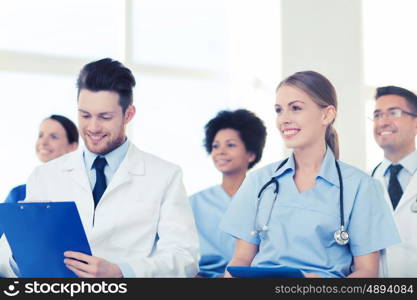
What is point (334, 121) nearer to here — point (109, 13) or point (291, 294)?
point (291, 294)

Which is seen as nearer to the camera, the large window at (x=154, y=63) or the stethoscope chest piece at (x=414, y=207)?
the stethoscope chest piece at (x=414, y=207)

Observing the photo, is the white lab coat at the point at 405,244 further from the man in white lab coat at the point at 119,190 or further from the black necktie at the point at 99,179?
the black necktie at the point at 99,179

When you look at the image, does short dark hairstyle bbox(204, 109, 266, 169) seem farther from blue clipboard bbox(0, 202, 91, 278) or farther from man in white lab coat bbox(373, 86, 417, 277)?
blue clipboard bbox(0, 202, 91, 278)

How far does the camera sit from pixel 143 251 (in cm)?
183

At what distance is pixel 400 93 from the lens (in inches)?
83.3

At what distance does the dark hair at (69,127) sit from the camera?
225 centimetres

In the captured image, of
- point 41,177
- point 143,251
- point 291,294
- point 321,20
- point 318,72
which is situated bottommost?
point 291,294

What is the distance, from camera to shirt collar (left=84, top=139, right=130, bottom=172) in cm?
192

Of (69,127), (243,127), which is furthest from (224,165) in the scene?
(69,127)

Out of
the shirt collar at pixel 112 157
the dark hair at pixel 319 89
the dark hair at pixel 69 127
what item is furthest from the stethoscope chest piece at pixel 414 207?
the dark hair at pixel 69 127

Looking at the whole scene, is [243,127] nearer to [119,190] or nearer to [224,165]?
[224,165]

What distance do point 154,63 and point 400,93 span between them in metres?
0.88

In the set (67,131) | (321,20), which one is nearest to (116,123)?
(67,131)

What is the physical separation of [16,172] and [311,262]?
106 cm
